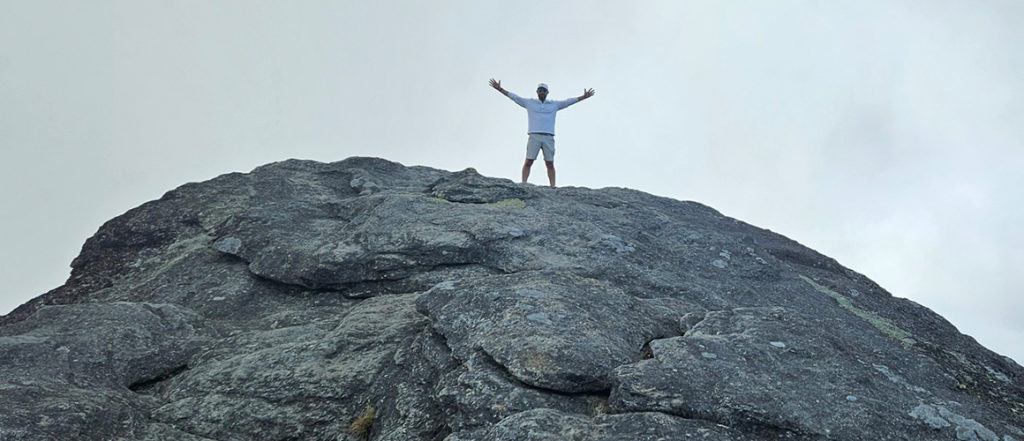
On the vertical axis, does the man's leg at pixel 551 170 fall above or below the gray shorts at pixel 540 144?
below

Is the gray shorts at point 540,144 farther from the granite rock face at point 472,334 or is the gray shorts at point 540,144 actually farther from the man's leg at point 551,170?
the granite rock face at point 472,334

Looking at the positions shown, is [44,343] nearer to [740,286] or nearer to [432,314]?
[432,314]

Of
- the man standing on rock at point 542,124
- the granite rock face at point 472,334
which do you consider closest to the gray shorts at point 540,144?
the man standing on rock at point 542,124

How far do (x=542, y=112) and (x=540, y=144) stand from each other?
0.88 m

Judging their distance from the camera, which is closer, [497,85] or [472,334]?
[472,334]

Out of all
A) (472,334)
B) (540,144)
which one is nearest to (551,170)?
(540,144)

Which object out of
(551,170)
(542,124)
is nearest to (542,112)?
(542,124)

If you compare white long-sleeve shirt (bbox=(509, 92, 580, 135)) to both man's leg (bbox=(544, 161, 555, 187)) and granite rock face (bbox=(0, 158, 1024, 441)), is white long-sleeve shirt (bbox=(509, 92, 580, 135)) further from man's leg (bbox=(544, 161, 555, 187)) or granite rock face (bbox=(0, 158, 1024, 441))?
granite rock face (bbox=(0, 158, 1024, 441))

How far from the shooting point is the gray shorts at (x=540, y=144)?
22.6 metres

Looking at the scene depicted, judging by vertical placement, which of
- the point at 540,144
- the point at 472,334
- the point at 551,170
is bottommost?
the point at 472,334

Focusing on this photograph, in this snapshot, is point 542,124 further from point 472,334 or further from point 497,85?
point 472,334

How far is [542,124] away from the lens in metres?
22.5

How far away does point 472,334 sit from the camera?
34.9 ft

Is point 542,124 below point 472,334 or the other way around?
the other way around
